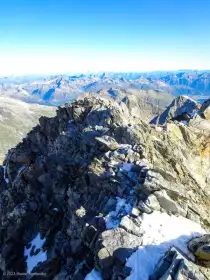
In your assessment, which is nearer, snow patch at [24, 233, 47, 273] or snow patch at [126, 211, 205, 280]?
snow patch at [126, 211, 205, 280]

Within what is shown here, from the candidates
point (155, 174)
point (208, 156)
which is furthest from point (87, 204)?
point (208, 156)

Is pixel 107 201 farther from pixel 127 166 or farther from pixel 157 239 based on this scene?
pixel 157 239

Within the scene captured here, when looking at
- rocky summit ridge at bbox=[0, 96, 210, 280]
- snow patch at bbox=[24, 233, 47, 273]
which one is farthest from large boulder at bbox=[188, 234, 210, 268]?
snow patch at bbox=[24, 233, 47, 273]

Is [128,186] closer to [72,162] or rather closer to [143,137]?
[143,137]

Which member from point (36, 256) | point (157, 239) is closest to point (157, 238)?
point (157, 239)

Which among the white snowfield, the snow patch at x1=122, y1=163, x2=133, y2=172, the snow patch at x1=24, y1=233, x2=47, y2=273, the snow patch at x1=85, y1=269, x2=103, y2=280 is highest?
the snow patch at x1=122, y1=163, x2=133, y2=172

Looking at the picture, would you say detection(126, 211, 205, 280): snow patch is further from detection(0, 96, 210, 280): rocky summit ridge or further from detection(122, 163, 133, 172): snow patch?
detection(122, 163, 133, 172): snow patch
